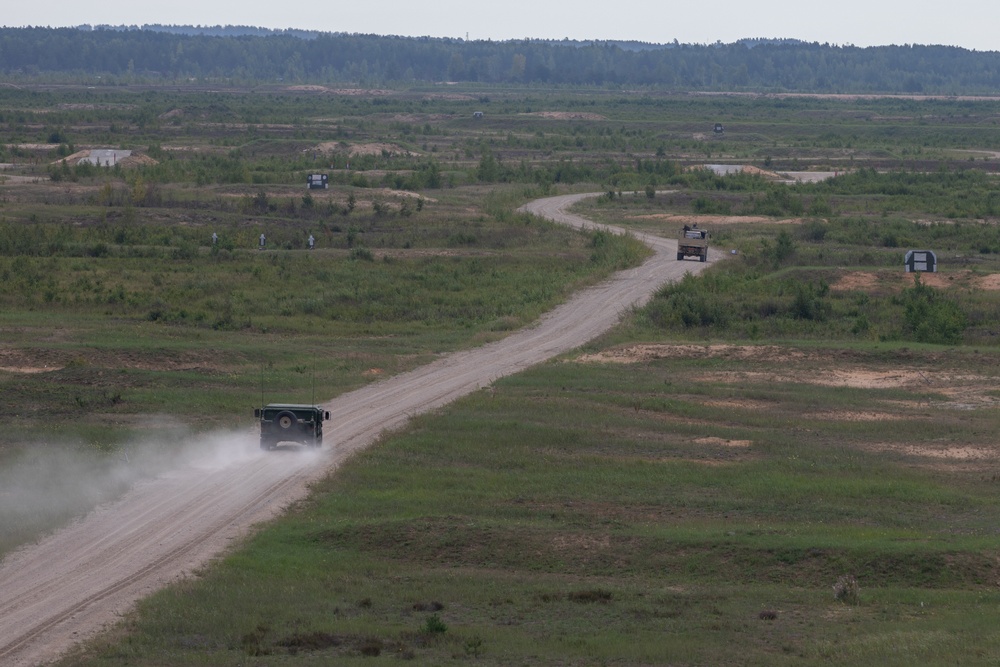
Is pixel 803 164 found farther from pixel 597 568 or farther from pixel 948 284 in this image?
pixel 597 568

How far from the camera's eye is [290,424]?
28.8m

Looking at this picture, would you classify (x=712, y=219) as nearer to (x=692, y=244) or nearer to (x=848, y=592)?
(x=692, y=244)

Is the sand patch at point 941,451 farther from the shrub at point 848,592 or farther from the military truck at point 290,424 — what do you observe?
the military truck at point 290,424

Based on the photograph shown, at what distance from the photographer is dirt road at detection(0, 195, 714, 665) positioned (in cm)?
1856

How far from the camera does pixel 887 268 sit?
2312 inches

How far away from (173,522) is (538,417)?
36.9 feet

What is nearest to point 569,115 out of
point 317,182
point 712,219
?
point 317,182

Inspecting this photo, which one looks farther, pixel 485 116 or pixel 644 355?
pixel 485 116

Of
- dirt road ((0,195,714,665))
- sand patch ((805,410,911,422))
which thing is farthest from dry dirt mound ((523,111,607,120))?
sand patch ((805,410,911,422))

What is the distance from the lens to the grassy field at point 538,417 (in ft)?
61.0

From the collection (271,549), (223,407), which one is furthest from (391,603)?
A: (223,407)

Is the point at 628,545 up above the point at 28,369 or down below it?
above

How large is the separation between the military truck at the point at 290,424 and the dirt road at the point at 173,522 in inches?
13.6

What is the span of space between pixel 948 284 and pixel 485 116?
13847cm
